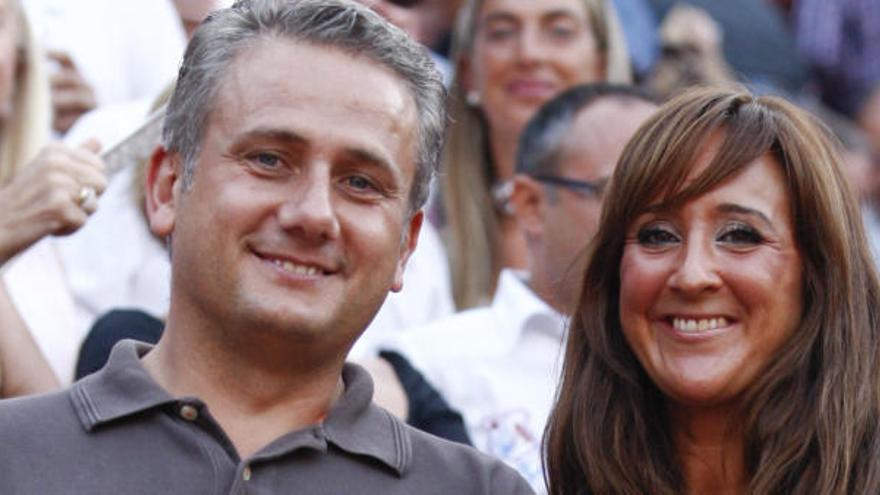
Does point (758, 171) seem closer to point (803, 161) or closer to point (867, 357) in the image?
point (803, 161)

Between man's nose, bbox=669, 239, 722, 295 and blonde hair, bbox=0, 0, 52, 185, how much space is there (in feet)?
7.16

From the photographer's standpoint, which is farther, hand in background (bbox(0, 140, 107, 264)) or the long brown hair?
hand in background (bbox(0, 140, 107, 264))

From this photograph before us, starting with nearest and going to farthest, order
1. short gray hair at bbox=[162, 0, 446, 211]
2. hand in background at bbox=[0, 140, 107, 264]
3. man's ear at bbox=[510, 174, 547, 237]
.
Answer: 1. short gray hair at bbox=[162, 0, 446, 211]
2. hand in background at bbox=[0, 140, 107, 264]
3. man's ear at bbox=[510, 174, 547, 237]

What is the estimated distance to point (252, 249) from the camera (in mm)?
3645

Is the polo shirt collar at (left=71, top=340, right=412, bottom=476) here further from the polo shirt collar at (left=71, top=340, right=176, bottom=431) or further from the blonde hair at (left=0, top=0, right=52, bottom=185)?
the blonde hair at (left=0, top=0, right=52, bottom=185)

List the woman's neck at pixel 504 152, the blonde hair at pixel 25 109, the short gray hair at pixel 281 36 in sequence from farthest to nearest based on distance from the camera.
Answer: the woman's neck at pixel 504 152
the blonde hair at pixel 25 109
the short gray hair at pixel 281 36

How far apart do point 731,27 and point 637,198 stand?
5248 millimetres

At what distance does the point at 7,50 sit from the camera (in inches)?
233

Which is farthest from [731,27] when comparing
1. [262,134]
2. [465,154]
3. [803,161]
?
[262,134]

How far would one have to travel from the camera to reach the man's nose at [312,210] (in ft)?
11.8

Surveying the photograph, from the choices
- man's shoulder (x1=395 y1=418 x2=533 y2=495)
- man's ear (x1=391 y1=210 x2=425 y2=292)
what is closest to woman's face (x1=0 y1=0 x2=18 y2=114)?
man's ear (x1=391 y1=210 x2=425 y2=292)

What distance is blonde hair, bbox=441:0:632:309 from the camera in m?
6.77

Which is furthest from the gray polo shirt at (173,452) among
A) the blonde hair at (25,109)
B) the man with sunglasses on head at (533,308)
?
the blonde hair at (25,109)

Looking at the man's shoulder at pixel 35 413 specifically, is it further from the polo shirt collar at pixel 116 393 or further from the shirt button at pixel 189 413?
the shirt button at pixel 189 413
